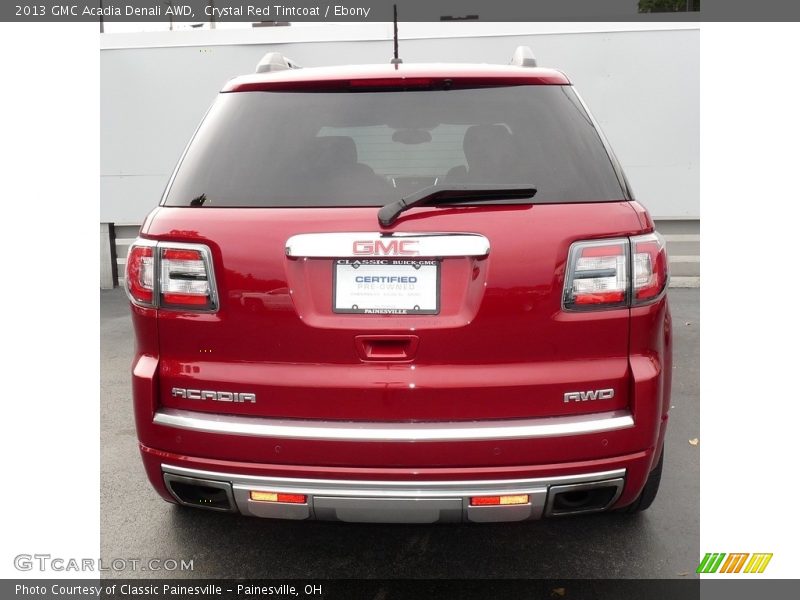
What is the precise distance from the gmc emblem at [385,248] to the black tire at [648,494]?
1499 millimetres

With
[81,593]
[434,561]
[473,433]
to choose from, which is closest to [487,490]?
[473,433]

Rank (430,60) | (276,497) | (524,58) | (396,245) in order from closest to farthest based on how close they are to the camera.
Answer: (396,245) < (276,497) < (524,58) < (430,60)

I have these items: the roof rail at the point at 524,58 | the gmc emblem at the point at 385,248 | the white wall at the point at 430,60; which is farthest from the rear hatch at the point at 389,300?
the white wall at the point at 430,60

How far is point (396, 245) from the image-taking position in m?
1.99

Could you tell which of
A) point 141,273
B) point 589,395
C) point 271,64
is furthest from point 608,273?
point 271,64

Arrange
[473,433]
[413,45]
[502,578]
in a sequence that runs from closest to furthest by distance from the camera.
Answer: [473,433], [502,578], [413,45]

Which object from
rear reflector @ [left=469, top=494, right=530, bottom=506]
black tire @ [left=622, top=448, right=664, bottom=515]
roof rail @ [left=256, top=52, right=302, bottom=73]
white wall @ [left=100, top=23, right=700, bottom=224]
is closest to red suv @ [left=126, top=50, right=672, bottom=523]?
rear reflector @ [left=469, top=494, right=530, bottom=506]

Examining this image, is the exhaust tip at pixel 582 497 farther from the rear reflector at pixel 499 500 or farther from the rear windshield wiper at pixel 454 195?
the rear windshield wiper at pixel 454 195

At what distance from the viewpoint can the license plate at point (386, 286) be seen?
2000 millimetres

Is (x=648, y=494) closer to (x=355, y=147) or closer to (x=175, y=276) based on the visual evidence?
(x=355, y=147)

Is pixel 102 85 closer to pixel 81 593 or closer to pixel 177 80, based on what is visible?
pixel 177 80

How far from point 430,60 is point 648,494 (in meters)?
6.29

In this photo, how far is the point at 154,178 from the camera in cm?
849

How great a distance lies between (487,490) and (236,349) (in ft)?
2.98
